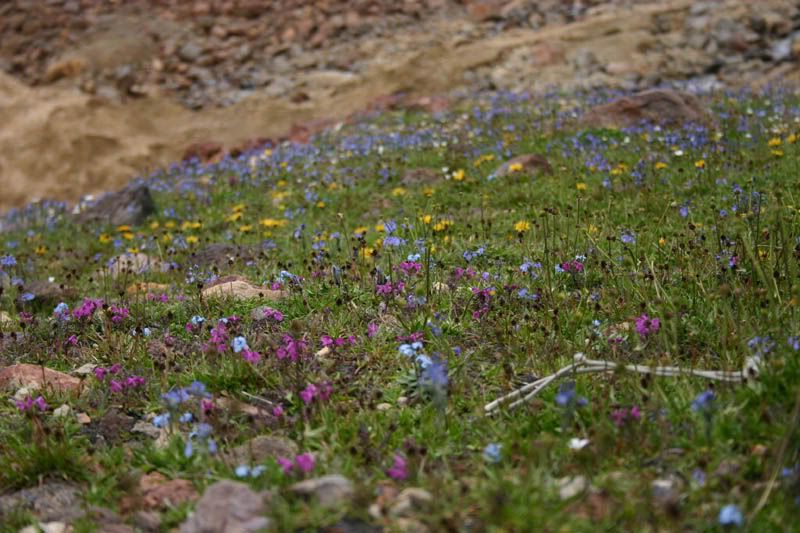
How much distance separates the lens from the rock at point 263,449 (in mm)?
3344

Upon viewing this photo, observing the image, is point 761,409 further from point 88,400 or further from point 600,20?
point 600,20

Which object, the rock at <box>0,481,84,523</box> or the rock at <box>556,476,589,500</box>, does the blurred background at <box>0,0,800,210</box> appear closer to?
the rock at <box>0,481,84,523</box>

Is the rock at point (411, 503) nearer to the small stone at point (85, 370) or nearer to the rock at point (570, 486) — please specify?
the rock at point (570, 486)

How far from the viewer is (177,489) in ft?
10.5

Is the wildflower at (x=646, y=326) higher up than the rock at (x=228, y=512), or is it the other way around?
the rock at (x=228, y=512)

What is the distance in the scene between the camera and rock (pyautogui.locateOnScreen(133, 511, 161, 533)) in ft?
9.67

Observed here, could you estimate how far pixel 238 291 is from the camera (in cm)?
533

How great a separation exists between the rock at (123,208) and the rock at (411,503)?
7502 millimetres

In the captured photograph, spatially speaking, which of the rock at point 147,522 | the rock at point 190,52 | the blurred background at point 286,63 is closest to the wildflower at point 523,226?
the rock at point 147,522

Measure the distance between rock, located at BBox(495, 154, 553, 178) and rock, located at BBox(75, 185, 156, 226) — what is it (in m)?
4.50

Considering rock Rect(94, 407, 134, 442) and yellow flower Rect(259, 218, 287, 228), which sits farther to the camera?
yellow flower Rect(259, 218, 287, 228)

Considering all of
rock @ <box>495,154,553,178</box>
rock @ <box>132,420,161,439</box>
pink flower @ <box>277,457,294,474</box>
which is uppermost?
pink flower @ <box>277,457,294,474</box>

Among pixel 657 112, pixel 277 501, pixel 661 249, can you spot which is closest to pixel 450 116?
pixel 657 112

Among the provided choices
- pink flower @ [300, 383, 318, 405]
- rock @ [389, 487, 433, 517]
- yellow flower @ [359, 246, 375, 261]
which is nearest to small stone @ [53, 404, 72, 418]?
pink flower @ [300, 383, 318, 405]
